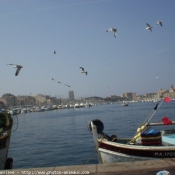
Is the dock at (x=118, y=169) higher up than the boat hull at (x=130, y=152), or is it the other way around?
the dock at (x=118, y=169)

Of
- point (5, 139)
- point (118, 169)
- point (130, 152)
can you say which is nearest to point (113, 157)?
point (130, 152)

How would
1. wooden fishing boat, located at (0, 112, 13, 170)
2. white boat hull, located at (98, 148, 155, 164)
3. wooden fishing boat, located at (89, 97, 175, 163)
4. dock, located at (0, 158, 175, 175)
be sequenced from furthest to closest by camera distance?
wooden fishing boat, located at (0, 112, 13, 170), white boat hull, located at (98, 148, 155, 164), wooden fishing boat, located at (89, 97, 175, 163), dock, located at (0, 158, 175, 175)

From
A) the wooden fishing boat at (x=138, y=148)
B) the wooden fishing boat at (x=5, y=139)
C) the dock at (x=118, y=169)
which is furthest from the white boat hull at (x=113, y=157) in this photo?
the wooden fishing boat at (x=5, y=139)

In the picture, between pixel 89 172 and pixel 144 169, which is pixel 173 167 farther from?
pixel 89 172

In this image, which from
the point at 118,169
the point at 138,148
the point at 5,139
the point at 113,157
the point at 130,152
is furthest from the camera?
the point at 5,139

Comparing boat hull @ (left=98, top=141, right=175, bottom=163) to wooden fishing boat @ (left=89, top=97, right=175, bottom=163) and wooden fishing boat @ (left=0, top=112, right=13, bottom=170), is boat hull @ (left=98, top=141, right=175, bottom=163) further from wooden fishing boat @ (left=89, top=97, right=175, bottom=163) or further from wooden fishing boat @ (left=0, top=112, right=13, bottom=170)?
wooden fishing boat @ (left=0, top=112, right=13, bottom=170)

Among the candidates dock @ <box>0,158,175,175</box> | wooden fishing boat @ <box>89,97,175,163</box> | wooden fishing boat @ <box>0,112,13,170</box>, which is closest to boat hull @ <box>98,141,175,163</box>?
wooden fishing boat @ <box>89,97,175,163</box>

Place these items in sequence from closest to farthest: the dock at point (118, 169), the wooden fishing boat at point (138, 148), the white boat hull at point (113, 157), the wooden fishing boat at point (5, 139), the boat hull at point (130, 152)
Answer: the dock at point (118, 169), the boat hull at point (130, 152), the wooden fishing boat at point (138, 148), the white boat hull at point (113, 157), the wooden fishing boat at point (5, 139)

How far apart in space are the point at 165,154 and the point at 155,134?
110cm

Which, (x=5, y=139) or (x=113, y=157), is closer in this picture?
(x=113, y=157)

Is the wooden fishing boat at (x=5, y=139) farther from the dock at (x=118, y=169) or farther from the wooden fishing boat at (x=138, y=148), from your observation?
the dock at (x=118, y=169)

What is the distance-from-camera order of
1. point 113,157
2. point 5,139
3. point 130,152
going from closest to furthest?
point 130,152 → point 113,157 → point 5,139

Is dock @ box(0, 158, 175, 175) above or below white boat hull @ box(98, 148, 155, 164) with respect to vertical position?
above

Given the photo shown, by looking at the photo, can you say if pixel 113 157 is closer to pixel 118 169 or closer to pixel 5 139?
pixel 118 169
